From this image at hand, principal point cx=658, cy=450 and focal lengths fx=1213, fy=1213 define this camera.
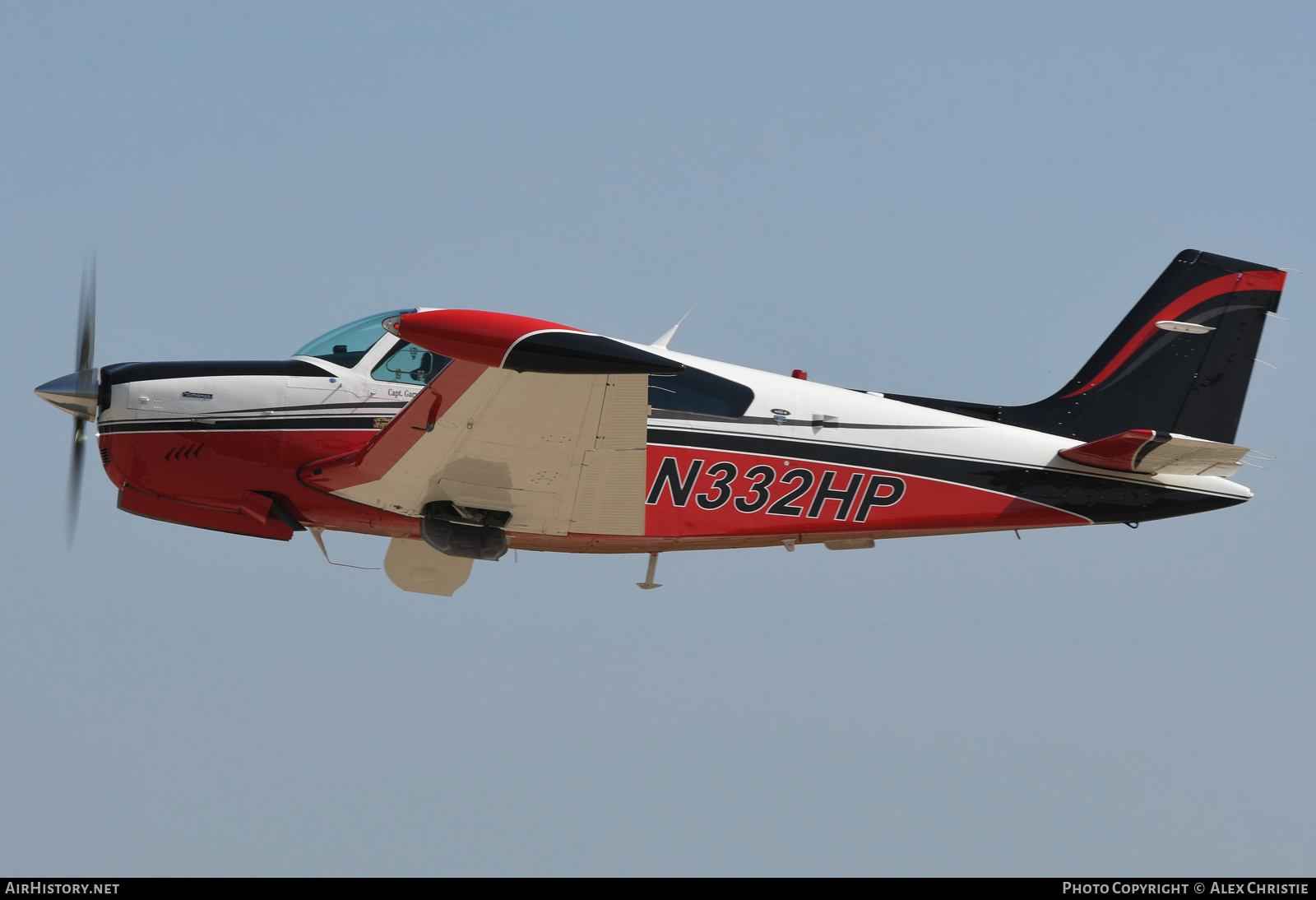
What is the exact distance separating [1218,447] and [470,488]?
664 centimetres

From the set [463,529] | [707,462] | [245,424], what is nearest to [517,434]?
[463,529]

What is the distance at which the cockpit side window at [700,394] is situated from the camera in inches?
425

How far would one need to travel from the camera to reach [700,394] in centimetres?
1091

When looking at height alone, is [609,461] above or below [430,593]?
above

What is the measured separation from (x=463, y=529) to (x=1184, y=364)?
A: 7.52m

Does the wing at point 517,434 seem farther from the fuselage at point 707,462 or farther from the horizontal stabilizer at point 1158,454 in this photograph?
the horizontal stabilizer at point 1158,454

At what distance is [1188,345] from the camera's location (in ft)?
41.1

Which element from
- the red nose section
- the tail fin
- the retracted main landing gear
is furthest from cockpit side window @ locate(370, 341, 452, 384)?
the tail fin

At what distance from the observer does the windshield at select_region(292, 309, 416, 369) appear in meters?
10.6

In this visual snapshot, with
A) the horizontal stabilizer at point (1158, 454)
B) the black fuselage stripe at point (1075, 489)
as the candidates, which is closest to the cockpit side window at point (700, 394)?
the black fuselage stripe at point (1075, 489)

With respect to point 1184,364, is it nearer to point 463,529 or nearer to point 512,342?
point 463,529

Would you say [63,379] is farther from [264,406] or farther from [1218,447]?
[1218,447]

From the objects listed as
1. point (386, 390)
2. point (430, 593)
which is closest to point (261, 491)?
point (386, 390)

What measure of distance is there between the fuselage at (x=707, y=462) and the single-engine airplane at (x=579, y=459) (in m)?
0.02
